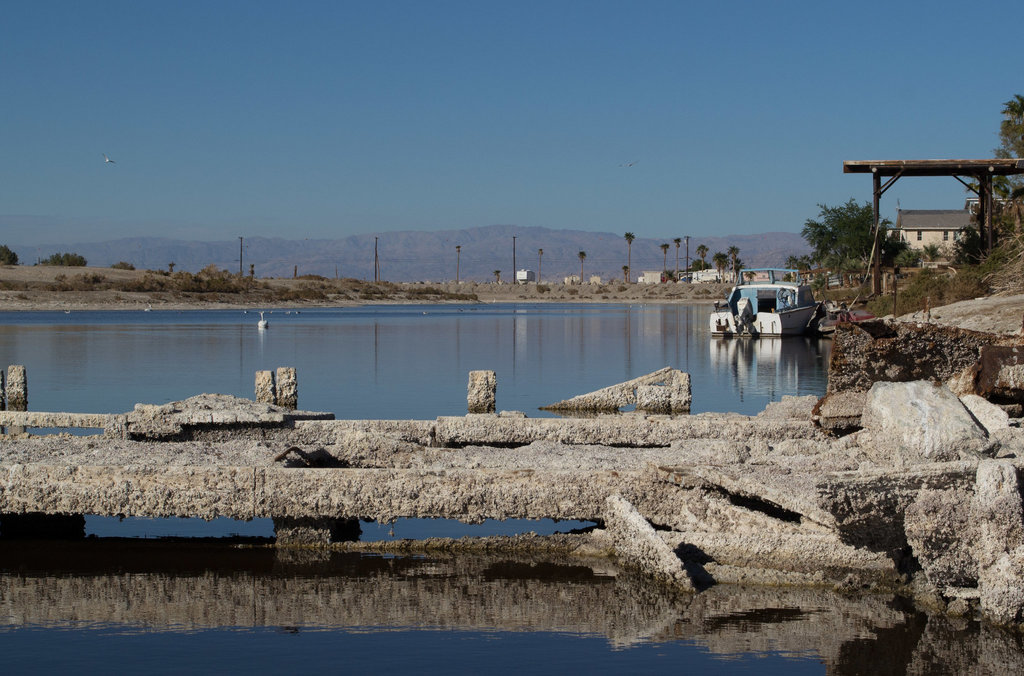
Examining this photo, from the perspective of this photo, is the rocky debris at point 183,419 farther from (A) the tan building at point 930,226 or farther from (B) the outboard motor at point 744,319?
(A) the tan building at point 930,226

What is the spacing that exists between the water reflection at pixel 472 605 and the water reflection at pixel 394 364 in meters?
9.58

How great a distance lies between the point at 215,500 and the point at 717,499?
3.37 metres

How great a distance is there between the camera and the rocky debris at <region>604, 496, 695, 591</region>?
6.95 meters

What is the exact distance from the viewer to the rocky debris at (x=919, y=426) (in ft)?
23.0

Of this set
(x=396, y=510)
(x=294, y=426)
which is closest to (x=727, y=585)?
(x=396, y=510)

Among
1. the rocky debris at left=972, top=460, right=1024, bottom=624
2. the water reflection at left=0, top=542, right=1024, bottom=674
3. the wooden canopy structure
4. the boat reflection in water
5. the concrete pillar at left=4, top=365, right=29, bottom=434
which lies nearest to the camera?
the rocky debris at left=972, top=460, right=1024, bottom=624

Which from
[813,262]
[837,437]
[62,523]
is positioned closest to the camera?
[62,523]

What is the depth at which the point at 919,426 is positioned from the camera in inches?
283

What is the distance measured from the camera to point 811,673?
6.09 meters

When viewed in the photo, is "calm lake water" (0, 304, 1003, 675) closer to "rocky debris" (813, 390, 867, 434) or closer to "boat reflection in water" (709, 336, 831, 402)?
"rocky debris" (813, 390, 867, 434)

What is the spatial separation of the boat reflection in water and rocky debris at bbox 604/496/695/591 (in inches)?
561

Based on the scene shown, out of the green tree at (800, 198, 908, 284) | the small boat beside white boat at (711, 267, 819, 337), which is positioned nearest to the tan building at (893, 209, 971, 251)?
the green tree at (800, 198, 908, 284)

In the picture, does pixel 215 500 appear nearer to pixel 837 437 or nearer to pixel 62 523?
pixel 62 523

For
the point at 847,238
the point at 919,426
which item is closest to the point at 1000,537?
the point at 919,426
